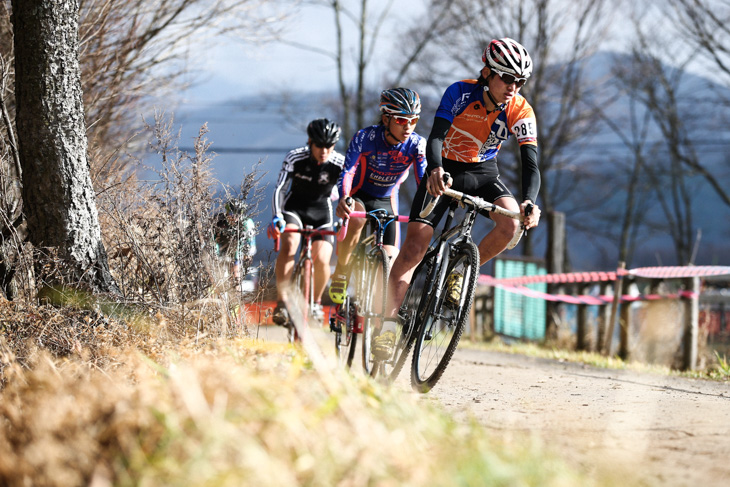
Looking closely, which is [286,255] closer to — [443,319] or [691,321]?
[443,319]

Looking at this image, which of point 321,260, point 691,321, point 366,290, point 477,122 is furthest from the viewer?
point 691,321

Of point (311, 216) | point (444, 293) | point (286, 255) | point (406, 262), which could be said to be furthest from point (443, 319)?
point (311, 216)

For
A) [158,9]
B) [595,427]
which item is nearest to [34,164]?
[595,427]

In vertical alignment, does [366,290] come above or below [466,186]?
below

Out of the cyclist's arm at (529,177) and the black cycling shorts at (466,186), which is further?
the black cycling shorts at (466,186)

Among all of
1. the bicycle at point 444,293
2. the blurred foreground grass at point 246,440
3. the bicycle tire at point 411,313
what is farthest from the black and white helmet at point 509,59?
the blurred foreground grass at point 246,440

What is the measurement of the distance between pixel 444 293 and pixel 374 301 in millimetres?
832

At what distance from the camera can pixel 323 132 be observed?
6914 mm

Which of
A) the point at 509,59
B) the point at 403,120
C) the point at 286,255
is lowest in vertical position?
the point at 286,255

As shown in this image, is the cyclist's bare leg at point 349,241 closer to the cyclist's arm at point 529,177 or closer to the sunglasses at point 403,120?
the sunglasses at point 403,120

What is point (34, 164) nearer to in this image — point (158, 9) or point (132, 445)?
point (132, 445)

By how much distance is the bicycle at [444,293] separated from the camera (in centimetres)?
463

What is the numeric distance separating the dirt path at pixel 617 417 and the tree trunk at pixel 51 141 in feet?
9.24

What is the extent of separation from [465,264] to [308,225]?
2891 millimetres
